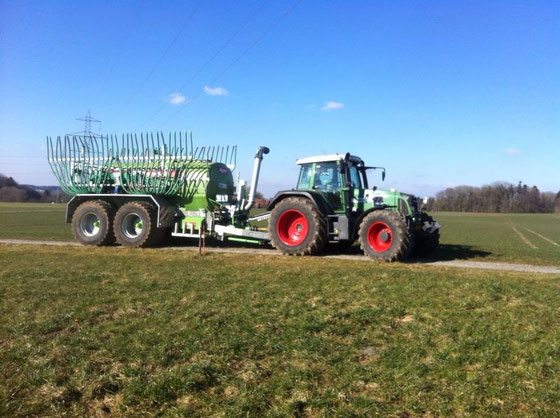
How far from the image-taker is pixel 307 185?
42.4ft

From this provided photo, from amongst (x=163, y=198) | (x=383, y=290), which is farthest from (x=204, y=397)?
(x=163, y=198)

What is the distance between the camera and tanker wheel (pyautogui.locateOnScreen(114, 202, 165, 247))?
45.8 feet

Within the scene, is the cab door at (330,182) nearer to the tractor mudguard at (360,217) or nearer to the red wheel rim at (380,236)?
the tractor mudguard at (360,217)

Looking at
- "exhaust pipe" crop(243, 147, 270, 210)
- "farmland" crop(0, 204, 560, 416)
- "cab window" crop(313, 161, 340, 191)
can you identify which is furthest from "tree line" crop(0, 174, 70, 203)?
"farmland" crop(0, 204, 560, 416)

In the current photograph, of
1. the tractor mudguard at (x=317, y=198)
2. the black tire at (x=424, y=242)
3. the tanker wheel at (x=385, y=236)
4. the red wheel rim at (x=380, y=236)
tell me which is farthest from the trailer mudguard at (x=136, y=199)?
the black tire at (x=424, y=242)

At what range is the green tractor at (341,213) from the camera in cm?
1156

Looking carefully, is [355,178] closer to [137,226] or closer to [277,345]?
[137,226]

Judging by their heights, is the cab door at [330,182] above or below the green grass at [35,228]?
above

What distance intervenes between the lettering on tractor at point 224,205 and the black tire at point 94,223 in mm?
32

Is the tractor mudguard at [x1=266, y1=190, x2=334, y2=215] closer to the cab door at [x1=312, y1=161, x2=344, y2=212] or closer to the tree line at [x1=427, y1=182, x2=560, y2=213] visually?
the cab door at [x1=312, y1=161, x2=344, y2=212]

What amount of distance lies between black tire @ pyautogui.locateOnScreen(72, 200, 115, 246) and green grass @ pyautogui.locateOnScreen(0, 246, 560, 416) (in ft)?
19.3

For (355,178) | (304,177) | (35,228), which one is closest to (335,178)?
(355,178)

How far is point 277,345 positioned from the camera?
4.83 m

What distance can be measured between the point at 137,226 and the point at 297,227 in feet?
17.5
